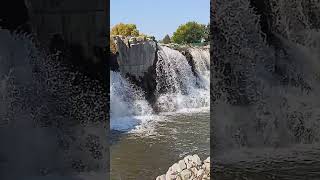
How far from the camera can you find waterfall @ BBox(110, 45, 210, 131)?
18.8ft

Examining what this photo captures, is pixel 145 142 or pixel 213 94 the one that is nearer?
pixel 213 94

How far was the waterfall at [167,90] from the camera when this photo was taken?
225 inches

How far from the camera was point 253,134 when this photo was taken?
7.27 ft

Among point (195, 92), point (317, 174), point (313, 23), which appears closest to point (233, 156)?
point (317, 174)

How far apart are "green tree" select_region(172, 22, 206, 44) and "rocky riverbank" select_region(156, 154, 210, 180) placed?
7288 millimetres

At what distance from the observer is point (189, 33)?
10.4 m

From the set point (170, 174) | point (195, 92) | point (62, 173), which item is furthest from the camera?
point (195, 92)

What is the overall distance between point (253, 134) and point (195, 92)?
429cm

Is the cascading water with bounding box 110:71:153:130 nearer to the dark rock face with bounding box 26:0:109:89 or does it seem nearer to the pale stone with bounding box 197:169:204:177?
the pale stone with bounding box 197:169:204:177

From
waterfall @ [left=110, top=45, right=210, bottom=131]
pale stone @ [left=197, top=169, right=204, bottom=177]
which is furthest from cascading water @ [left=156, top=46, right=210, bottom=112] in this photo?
pale stone @ [left=197, top=169, right=204, bottom=177]

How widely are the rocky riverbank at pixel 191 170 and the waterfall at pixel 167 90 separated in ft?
7.79

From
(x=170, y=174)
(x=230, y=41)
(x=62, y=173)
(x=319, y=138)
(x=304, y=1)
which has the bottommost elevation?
(x=170, y=174)

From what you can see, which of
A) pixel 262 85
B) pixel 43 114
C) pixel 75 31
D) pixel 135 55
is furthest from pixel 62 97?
pixel 135 55

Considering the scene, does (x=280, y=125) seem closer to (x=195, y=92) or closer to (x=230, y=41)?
(x=230, y=41)
